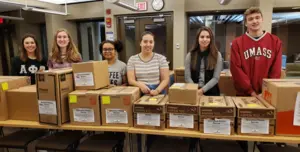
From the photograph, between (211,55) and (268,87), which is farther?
(211,55)

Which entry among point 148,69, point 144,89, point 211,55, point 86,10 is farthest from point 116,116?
point 86,10

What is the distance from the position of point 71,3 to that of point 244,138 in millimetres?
5374

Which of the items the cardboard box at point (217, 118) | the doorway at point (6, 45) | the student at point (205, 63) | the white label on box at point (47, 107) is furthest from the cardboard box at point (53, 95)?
the doorway at point (6, 45)

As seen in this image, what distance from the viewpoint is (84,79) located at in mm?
1784

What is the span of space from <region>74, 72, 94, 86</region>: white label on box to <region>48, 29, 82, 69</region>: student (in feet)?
1.83

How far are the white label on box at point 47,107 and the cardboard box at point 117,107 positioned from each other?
0.39 m

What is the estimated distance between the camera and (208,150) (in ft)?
5.40

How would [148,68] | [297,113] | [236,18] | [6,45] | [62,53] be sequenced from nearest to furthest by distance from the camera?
[297,113] → [148,68] → [62,53] → [236,18] → [6,45]

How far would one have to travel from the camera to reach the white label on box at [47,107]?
5.56 ft

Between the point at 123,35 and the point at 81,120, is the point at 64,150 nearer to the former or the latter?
the point at 81,120

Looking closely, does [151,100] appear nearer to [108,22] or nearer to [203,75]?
[203,75]

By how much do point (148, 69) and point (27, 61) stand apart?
59.0 inches

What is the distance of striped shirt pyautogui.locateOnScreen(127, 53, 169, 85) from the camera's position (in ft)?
6.82

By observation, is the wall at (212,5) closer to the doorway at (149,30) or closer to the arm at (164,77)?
the doorway at (149,30)
